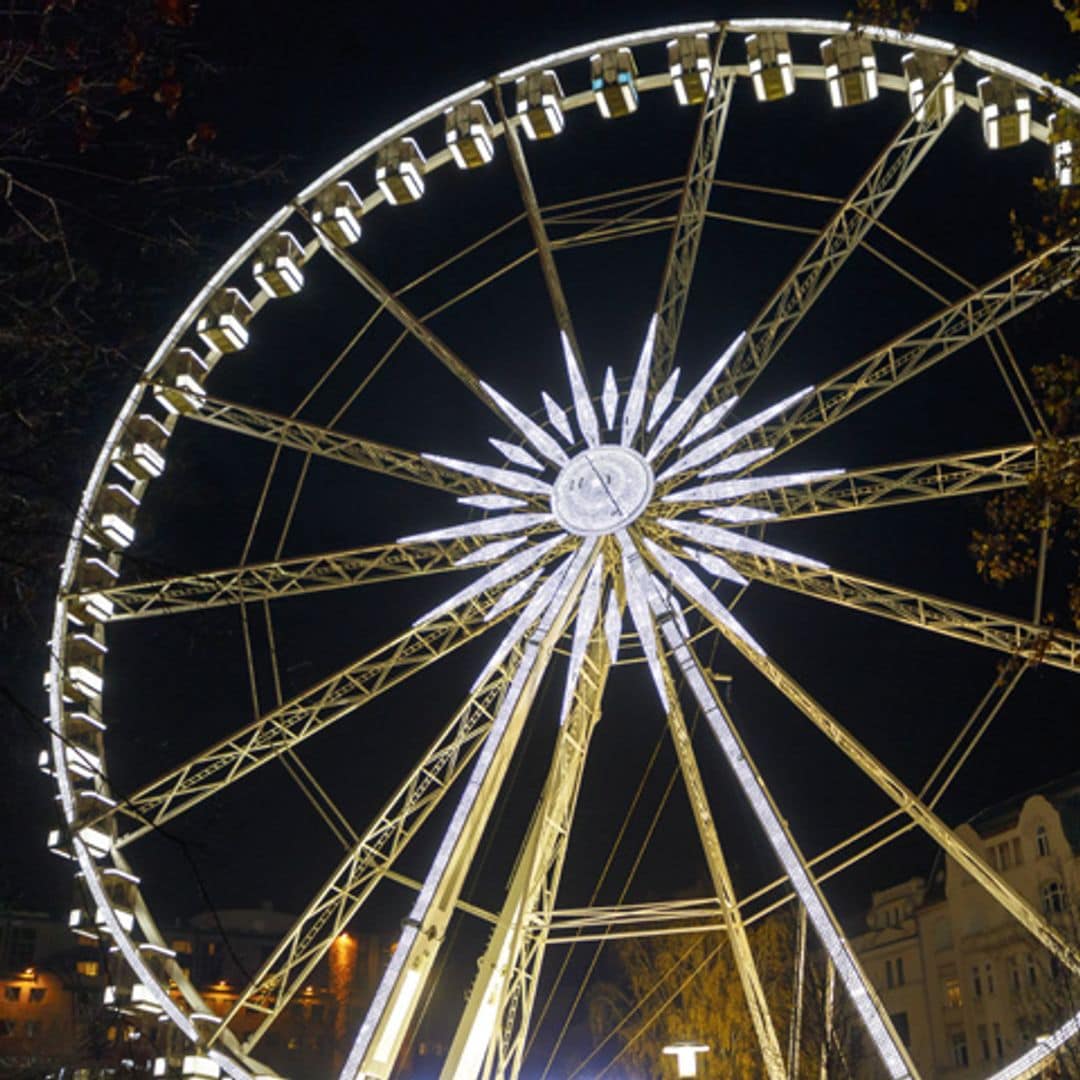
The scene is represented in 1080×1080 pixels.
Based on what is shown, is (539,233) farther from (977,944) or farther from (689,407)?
(977,944)

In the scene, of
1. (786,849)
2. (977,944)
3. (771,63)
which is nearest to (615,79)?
(771,63)

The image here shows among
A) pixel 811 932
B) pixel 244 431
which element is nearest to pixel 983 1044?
pixel 811 932

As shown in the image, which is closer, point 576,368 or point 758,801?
point 758,801

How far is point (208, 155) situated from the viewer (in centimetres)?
880

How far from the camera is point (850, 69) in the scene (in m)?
16.5

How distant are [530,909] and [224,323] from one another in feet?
28.9

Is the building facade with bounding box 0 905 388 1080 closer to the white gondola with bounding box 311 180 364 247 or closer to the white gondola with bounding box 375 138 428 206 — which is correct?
the white gondola with bounding box 311 180 364 247

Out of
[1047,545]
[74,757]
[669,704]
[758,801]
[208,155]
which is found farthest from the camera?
[74,757]

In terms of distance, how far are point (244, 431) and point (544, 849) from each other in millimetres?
6531

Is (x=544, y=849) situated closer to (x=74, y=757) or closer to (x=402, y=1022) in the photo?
(x=402, y=1022)

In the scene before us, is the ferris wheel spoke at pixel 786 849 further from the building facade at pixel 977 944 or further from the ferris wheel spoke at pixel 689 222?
the building facade at pixel 977 944

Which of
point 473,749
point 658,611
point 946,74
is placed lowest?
point 473,749

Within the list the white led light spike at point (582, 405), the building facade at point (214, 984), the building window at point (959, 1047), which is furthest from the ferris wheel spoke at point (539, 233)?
the building facade at point (214, 984)

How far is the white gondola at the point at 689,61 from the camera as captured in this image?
17.3 meters
